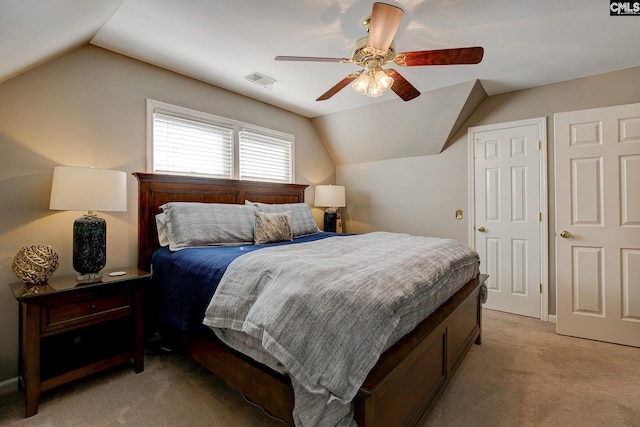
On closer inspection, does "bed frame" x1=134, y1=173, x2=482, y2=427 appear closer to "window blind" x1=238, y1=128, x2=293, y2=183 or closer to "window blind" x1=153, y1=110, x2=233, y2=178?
"window blind" x1=153, y1=110, x2=233, y2=178

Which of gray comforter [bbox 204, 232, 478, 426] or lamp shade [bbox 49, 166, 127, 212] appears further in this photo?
lamp shade [bbox 49, 166, 127, 212]

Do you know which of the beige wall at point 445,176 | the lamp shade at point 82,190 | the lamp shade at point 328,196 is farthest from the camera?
the lamp shade at point 328,196

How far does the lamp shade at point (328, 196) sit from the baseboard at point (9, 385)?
342cm

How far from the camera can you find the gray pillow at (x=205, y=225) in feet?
8.06

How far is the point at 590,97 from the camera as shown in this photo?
3014 mm

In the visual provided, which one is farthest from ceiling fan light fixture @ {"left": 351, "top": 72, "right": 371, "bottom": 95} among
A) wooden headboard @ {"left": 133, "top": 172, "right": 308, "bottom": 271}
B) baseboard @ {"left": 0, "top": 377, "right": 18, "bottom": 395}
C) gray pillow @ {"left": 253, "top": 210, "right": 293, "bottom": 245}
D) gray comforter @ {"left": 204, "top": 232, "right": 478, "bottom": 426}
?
baseboard @ {"left": 0, "top": 377, "right": 18, "bottom": 395}

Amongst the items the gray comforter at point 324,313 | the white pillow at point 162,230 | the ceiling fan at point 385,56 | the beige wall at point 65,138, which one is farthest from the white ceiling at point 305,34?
the gray comforter at point 324,313

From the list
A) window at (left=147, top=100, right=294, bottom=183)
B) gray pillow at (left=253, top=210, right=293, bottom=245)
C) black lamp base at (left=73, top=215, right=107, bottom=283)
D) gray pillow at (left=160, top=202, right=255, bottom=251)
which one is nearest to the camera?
black lamp base at (left=73, top=215, right=107, bottom=283)

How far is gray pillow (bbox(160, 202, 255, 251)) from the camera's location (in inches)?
96.7

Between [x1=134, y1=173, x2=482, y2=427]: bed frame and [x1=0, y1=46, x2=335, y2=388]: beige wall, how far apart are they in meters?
0.19

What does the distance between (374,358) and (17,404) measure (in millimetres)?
2347

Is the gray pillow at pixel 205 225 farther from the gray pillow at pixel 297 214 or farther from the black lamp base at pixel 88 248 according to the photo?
the black lamp base at pixel 88 248

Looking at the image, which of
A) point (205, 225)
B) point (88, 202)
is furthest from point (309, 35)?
point (88, 202)

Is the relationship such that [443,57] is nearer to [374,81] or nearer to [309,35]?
[374,81]
